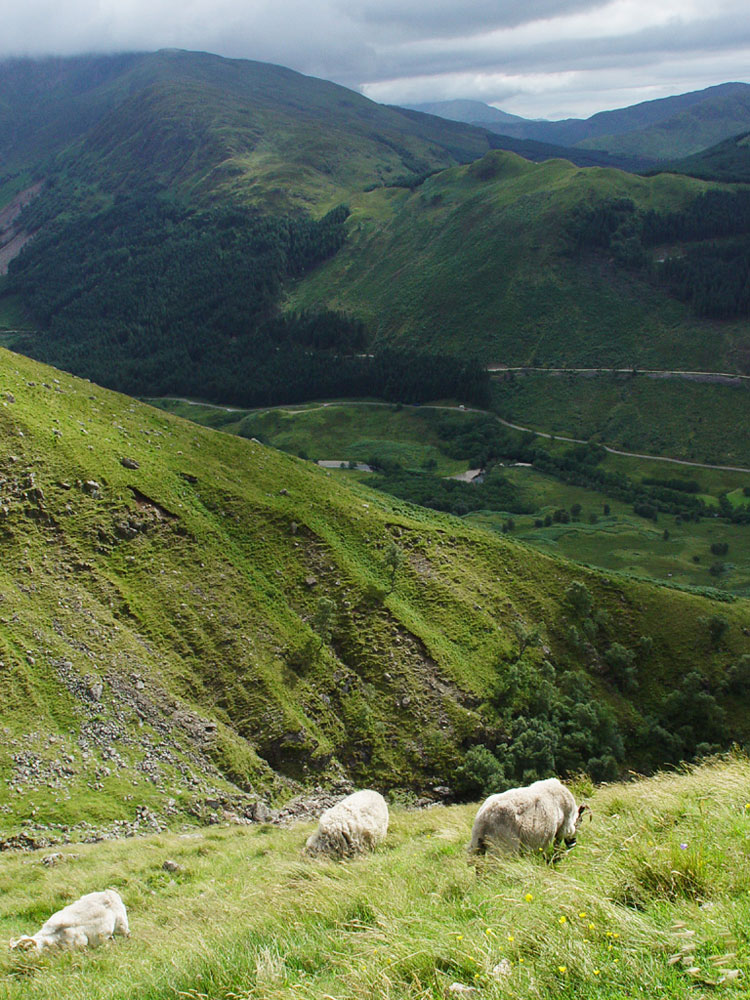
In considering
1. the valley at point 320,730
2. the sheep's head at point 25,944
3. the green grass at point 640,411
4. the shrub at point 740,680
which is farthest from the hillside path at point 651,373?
the sheep's head at point 25,944

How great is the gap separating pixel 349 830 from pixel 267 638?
27.9 metres

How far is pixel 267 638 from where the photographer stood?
46.4 metres

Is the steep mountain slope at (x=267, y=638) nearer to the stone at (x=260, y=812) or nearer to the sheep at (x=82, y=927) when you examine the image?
the stone at (x=260, y=812)

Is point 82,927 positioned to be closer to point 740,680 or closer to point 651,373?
point 740,680

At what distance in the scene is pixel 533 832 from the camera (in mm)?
14414

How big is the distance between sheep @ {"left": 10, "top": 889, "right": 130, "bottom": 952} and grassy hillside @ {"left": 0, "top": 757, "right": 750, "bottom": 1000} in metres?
0.44

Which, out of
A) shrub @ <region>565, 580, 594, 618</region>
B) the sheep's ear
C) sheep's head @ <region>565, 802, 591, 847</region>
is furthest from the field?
the sheep's ear

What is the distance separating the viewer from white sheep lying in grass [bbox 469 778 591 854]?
1440 cm

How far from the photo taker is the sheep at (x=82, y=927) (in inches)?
585

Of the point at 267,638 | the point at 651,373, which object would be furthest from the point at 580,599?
the point at 651,373

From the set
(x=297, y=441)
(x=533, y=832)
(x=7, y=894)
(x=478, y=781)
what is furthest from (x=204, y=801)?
(x=297, y=441)

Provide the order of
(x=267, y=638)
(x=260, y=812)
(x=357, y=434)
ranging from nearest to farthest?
1. (x=260, y=812)
2. (x=267, y=638)
3. (x=357, y=434)

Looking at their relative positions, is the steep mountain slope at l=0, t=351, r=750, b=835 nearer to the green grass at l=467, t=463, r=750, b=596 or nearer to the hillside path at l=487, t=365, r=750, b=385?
the green grass at l=467, t=463, r=750, b=596

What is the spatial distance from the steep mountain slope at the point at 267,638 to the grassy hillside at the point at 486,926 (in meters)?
19.9
